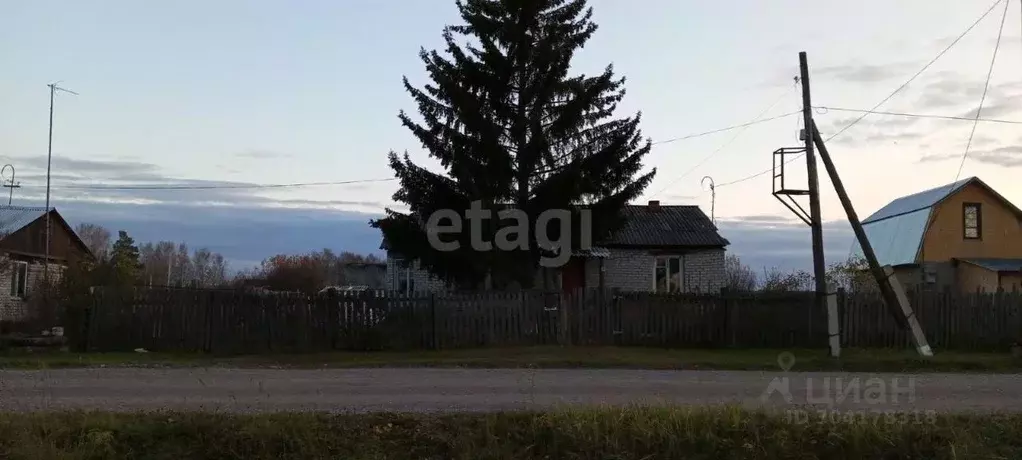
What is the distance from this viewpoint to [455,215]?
2233 centimetres

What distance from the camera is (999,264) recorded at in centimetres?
3628

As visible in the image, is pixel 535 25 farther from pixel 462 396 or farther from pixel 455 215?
pixel 462 396

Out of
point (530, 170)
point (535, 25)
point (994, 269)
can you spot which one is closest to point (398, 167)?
point (530, 170)

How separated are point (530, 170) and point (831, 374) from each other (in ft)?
31.9

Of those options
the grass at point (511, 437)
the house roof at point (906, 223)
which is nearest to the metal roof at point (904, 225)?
the house roof at point (906, 223)

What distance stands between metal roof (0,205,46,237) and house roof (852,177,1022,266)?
110ft

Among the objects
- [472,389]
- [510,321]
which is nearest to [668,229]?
[510,321]

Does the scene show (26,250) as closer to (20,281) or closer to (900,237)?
(20,281)

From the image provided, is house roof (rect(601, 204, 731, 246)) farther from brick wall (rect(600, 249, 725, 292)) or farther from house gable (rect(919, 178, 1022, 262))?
house gable (rect(919, 178, 1022, 262))

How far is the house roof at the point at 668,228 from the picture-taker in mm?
31156

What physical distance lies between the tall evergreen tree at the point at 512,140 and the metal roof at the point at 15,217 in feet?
65.9

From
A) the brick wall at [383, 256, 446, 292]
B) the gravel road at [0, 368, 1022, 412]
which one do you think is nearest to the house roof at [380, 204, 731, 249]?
the brick wall at [383, 256, 446, 292]

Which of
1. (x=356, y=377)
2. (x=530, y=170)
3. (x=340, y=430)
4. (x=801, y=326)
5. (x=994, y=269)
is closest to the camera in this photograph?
(x=340, y=430)

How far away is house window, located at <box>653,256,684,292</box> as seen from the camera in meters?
31.5
